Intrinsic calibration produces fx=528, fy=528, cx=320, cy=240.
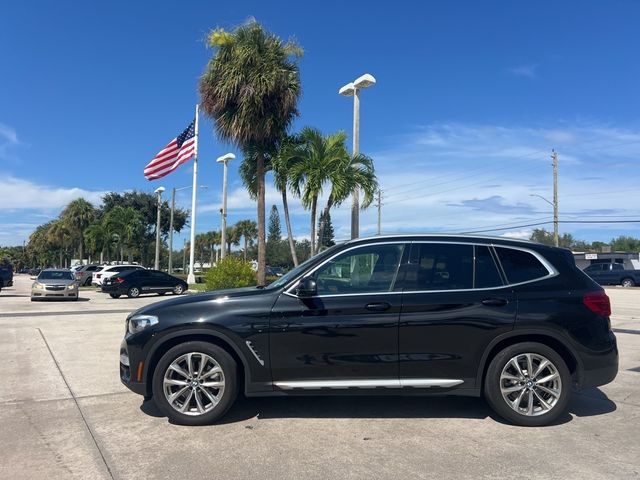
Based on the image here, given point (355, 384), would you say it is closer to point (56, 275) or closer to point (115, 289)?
point (56, 275)

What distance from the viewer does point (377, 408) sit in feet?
18.5

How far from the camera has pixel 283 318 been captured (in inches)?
199

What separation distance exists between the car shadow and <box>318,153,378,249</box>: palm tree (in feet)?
38.8

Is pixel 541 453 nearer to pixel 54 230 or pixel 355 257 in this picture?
pixel 355 257

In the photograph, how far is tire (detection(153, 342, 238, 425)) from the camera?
5.05 metres

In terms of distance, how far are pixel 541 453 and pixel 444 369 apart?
3.53 ft

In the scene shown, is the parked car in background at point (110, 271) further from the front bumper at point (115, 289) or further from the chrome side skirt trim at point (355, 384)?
the chrome side skirt trim at point (355, 384)

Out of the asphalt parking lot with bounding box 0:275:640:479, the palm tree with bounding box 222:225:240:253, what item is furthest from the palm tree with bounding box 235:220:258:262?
the asphalt parking lot with bounding box 0:275:640:479

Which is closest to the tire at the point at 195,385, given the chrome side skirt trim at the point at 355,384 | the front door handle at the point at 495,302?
the chrome side skirt trim at the point at 355,384

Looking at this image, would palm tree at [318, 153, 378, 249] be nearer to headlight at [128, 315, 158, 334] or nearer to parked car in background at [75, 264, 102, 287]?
headlight at [128, 315, 158, 334]

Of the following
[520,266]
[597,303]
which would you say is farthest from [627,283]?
[520,266]

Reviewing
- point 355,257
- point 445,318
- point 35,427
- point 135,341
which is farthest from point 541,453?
point 35,427

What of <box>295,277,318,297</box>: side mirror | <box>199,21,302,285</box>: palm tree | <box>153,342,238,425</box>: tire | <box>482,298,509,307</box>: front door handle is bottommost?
<box>153,342,238,425</box>: tire

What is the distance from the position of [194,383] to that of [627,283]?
39064 millimetres
